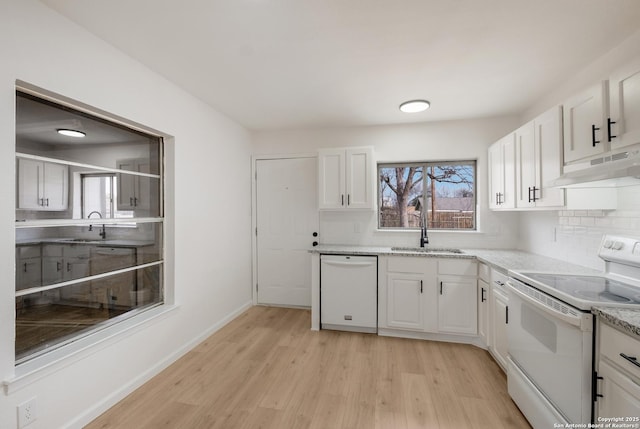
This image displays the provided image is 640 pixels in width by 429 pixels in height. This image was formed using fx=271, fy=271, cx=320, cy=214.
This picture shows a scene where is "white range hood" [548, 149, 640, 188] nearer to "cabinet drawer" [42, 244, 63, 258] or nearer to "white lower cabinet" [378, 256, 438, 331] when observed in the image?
"white lower cabinet" [378, 256, 438, 331]

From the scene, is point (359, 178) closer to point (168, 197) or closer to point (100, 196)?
point (168, 197)

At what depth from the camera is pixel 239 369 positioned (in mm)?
2352

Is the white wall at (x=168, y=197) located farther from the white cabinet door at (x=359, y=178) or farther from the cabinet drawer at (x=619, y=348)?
the cabinet drawer at (x=619, y=348)

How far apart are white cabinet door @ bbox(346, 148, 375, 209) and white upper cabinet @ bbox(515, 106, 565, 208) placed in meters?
1.46

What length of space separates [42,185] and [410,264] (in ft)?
9.89

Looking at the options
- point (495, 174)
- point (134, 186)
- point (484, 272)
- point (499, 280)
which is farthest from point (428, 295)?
point (134, 186)

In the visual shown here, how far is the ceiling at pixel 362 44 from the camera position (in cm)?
155

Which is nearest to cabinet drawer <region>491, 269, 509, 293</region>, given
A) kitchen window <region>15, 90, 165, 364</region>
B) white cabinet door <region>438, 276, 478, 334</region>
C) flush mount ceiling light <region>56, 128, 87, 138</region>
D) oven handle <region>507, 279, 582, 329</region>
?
oven handle <region>507, 279, 582, 329</region>

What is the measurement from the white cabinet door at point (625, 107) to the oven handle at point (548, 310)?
101 centimetres

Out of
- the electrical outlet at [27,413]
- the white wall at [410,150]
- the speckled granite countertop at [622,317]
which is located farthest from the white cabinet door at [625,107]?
the electrical outlet at [27,413]

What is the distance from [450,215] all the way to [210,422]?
3.25m

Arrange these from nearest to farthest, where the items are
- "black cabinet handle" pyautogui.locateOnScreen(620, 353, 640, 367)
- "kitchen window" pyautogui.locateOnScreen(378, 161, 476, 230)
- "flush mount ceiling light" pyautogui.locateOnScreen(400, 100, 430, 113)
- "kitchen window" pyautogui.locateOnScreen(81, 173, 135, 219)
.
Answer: "black cabinet handle" pyautogui.locateOnScreen(620, 353, 640, 367), "kitchen window" pyautogui.locateOnScreen(81, 173, 135, 219), "flush mount ceiling light" pyautogui.locateOnScreen(400, 100, 430, 113), "kitchen window" pyautogui.locateOnScreen(378, 161, 476, 230)

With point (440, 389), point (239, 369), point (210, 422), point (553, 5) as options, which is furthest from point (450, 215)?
point (210, 422)

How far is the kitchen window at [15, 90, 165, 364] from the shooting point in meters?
1.54
